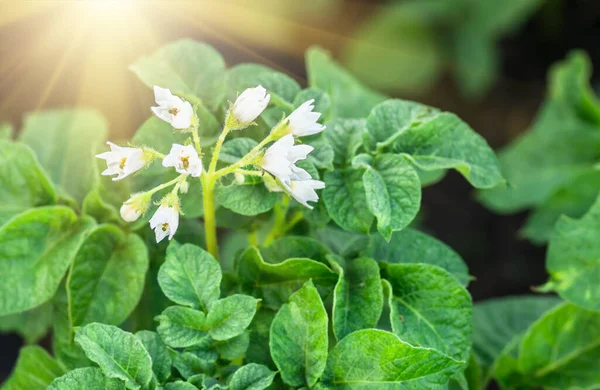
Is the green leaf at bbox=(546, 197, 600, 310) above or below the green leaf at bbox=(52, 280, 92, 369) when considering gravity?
above

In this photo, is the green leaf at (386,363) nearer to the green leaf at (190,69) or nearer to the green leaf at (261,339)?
the green leaf at (261,339)

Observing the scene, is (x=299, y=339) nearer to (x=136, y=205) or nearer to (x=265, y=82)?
(x=136, y=205)

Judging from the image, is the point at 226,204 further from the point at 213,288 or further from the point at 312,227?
the point at 312,227

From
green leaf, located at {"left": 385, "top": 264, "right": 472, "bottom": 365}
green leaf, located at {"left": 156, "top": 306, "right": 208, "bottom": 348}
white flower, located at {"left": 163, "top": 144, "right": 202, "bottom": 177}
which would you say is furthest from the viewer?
green leaf, located at {"left": 385, "top": 264, "right": 472, "bottom": 365}

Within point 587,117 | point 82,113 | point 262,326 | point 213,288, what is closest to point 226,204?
point 213,288

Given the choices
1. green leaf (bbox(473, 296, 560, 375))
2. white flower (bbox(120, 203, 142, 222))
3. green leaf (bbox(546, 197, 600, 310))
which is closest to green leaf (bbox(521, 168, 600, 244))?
green leaf (bbox(473, 296, 560, 375))

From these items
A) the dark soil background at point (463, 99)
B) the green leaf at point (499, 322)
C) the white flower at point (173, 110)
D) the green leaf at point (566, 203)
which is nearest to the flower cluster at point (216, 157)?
the white flower at point (173, 110)

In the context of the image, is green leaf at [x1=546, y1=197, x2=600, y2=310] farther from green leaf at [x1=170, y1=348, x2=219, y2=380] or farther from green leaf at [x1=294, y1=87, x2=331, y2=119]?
green leaf at [x1=170, y1=348, x2=219, y2=380]
